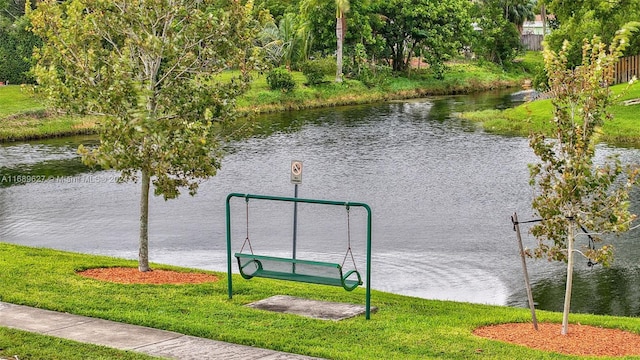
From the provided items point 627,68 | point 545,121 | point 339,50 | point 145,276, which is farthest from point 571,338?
point 339,50

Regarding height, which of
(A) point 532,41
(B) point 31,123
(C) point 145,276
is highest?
(A) point 532,41

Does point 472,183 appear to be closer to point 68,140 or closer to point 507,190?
point 507,190

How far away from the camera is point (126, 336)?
13.4 m

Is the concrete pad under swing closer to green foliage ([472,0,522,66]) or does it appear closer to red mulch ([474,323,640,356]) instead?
red mulch ([474,323,640,356])

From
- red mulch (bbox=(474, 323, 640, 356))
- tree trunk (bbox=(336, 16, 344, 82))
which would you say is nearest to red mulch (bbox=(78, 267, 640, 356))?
red mulch (bbox=(474, 323, 640, 356))

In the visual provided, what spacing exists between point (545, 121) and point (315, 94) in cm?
2631

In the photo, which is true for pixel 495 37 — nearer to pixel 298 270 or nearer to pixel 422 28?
pixel 422 28

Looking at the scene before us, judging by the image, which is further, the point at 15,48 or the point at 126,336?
the point at 15,48

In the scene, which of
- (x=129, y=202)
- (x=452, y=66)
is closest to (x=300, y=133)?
(x=129, y=202)

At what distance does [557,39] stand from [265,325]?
3949cm

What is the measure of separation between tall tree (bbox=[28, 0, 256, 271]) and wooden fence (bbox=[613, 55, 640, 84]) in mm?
39000

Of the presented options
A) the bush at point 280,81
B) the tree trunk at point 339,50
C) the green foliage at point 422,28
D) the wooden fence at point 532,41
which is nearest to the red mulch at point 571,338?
the bush at point 280,81

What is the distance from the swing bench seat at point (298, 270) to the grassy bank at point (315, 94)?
25.5m

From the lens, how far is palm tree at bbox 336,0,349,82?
2621 inches
